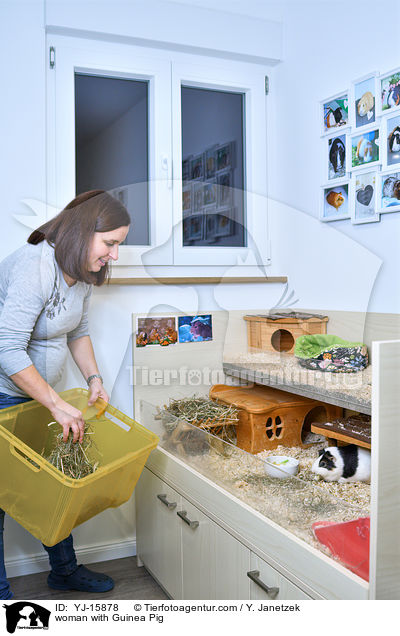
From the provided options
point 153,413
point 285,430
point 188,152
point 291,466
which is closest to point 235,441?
point 285,430

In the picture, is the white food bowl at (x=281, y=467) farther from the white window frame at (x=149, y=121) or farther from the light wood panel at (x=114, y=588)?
the white window frame at (x=149, y=121)

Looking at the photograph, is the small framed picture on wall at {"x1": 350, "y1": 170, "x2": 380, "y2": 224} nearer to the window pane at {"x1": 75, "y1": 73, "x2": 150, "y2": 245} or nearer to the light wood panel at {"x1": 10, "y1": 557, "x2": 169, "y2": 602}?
the window pane at {"x1": 75, "y1": 73, "x2": 150, "y2": 245}

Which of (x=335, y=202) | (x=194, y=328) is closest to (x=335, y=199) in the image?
(x=335, y=202)

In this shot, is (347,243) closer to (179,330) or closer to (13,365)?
(179,330)

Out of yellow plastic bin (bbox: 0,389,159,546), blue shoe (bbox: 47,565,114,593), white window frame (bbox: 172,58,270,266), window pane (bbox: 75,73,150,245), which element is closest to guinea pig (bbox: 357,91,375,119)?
white window frame (bbox: 172,58,270,266)

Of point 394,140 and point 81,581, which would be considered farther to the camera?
point 81,581

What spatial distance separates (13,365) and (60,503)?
0.38 meters

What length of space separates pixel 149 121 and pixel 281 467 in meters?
1.42

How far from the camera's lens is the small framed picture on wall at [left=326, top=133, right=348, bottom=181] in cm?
190

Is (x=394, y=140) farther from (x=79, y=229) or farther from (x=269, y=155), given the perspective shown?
(x=79, y=229)

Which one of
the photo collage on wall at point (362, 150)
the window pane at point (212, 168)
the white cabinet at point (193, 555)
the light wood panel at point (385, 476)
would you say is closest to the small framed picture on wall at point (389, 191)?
the photo collage on wall at point (362, 150)

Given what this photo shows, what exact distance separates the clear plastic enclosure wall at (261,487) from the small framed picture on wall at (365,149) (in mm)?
998

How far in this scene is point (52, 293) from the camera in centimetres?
158
